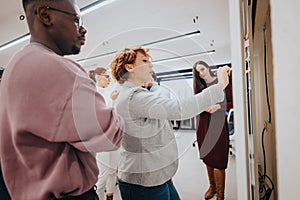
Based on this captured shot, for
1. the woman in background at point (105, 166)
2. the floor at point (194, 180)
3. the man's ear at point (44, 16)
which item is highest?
the man's ear at point (44, 16)

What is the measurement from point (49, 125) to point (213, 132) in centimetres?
151

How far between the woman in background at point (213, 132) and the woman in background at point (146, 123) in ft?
1.78

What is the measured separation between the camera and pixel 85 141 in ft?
1.98

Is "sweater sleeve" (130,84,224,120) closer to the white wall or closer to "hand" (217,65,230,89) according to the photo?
"hand" (217,65,230,89)

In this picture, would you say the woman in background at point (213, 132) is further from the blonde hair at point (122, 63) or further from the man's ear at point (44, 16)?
the man's ear at point (44, 16)

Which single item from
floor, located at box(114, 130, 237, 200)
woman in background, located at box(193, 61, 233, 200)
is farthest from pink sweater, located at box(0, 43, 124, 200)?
floor, located at box(114, 130, 237, 200)

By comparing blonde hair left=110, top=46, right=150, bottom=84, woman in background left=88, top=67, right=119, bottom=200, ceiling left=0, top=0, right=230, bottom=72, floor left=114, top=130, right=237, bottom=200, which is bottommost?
floor left=114, top=130, right=237, bottom=200

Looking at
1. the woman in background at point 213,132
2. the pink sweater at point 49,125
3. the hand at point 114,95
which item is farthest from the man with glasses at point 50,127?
the woman in background at point 213,132

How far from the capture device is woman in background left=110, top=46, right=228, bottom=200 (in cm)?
94

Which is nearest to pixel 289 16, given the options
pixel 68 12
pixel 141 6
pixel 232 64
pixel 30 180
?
pixel 232 64

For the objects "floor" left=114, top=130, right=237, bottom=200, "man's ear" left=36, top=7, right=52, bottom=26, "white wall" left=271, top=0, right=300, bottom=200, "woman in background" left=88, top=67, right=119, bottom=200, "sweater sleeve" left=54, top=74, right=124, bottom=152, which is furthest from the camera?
"floor" left=114, top=130, right=237, bottom=200

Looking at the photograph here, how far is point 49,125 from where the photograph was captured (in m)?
0.58

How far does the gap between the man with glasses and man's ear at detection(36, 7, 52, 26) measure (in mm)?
94

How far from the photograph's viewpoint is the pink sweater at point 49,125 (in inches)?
23.1
